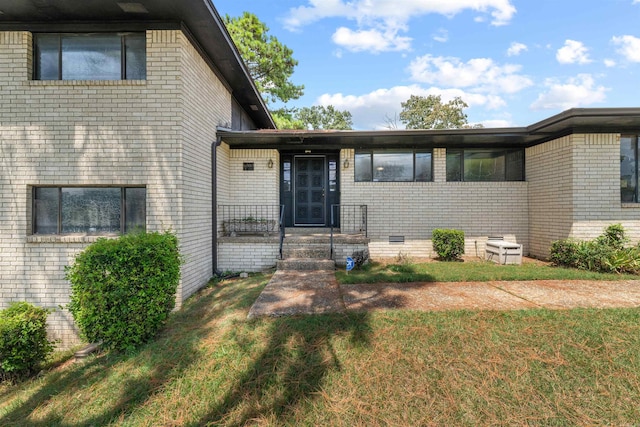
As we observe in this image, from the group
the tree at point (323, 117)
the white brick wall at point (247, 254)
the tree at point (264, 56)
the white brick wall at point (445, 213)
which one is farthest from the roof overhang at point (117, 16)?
the tree at point (323, 117)

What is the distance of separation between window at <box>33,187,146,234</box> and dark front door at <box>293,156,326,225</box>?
4.58 metres

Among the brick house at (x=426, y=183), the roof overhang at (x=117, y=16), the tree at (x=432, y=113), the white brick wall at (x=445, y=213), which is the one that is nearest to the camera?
the roof overhang at (x=117, y=16)

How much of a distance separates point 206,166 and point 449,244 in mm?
6312

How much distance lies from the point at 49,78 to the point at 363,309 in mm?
6951

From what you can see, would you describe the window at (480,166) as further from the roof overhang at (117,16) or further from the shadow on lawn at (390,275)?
the roof overhang at (117,16)

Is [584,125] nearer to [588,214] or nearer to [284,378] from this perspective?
[588,214]

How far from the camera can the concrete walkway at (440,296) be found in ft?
12.9

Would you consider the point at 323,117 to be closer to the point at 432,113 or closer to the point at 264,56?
the point at 432,113

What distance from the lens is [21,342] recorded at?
13.3 feet

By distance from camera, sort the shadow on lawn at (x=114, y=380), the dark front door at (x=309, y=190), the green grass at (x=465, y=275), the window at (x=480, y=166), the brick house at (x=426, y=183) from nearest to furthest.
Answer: the shadow on lawn at (x=114, y=380) → the green grass at (x=465, y=275) → the brick house at (x=426, y=183) → the window at (x=480, y=166) → the dark front door at (x=309, y=190)

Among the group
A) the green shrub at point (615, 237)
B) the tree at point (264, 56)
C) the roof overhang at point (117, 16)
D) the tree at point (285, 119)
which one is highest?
the tree at point (264, 56)

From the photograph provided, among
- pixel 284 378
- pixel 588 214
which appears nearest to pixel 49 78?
pixel 284 378

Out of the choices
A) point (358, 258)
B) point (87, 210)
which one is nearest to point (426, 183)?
point (358, 258)

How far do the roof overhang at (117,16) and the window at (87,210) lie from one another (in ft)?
9.69
